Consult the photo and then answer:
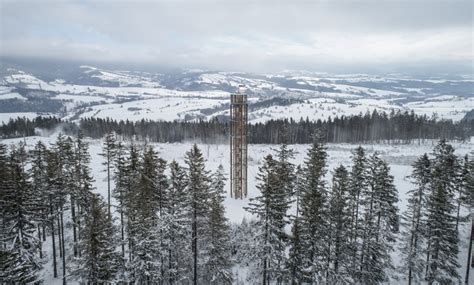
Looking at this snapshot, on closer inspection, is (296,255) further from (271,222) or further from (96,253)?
(96,253)

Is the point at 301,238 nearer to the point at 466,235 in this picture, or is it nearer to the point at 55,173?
the point at 55,173

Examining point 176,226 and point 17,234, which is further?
point 176,226

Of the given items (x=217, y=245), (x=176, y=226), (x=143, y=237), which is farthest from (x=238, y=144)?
(x=143, y=237)

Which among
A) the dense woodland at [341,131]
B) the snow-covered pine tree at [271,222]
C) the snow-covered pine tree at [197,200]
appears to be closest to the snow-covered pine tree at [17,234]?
the snow-covered pine tree at [197,200]

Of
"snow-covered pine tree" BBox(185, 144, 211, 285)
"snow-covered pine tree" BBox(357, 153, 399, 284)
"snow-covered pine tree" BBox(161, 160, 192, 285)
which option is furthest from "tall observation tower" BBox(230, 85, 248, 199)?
"snow-covered pine tree" BBox(357, 153, 399, 284)

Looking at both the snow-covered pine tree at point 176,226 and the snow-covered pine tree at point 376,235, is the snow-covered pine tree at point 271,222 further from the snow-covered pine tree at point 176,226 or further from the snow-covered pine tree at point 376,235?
the snow-covered pine tree at point 376,235
